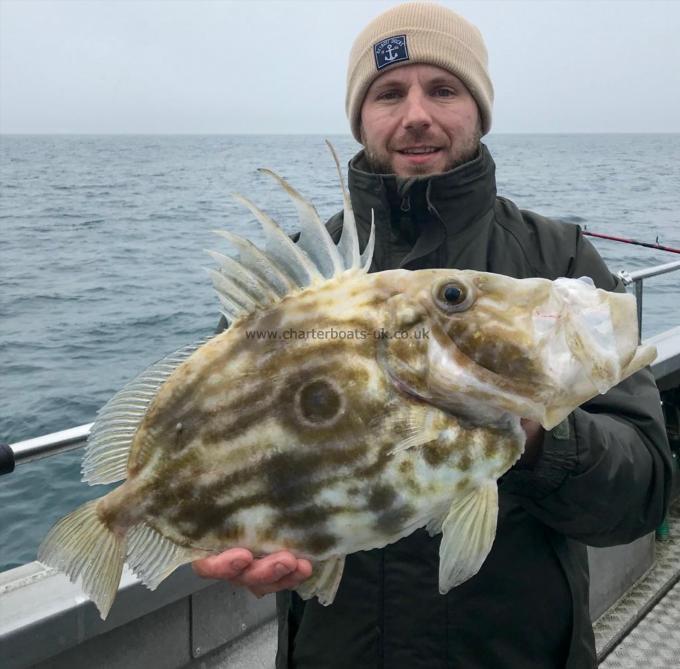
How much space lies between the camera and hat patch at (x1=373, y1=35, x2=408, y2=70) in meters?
2.66

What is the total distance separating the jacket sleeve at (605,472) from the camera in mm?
1920

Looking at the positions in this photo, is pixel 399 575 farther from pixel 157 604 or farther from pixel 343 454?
pixel 157 604

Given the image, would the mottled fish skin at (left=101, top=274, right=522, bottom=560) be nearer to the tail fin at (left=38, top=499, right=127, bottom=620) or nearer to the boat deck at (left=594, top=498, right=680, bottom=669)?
the tail fin at (left=38, top=499, right=127, bottom=620)

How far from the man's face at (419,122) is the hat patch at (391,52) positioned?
4 cm

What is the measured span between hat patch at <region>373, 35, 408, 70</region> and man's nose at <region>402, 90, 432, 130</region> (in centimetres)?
18

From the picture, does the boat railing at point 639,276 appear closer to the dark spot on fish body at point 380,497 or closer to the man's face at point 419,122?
the man's face at point 419,122

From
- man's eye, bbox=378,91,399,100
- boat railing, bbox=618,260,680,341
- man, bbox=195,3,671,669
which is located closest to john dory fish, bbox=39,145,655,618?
man, bbox=195,3,671,669

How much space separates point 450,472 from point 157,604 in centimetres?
172

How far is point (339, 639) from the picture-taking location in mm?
2189

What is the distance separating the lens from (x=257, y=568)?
1760 mm

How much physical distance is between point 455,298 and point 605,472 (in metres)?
0.70

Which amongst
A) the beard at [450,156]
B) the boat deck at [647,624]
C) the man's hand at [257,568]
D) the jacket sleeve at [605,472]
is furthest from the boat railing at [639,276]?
the man's hand at [257,568]

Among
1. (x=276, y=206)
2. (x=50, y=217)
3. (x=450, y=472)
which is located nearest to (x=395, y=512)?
(x=450, y=472)

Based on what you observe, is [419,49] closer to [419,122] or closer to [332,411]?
[419,122]
